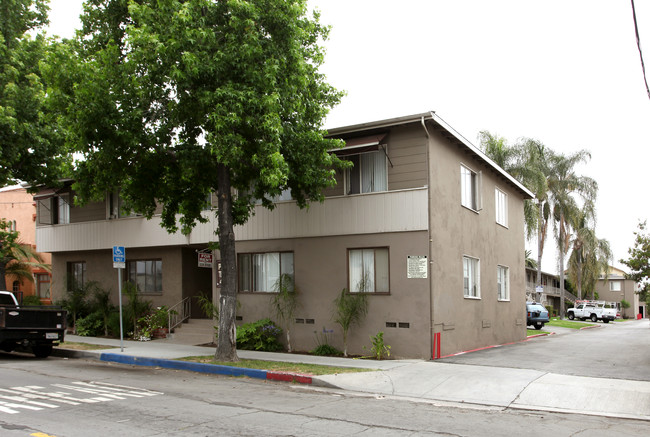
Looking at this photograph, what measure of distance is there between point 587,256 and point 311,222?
1496 inches

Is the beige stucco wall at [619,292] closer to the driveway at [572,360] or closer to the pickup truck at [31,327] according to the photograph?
the driveway at [572,360]

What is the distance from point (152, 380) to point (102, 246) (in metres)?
12.3

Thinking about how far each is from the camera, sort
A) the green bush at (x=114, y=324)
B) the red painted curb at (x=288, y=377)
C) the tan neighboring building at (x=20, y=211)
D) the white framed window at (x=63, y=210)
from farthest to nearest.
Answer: the tan neighboring building at (x=20, y=211), the white framed window at (x=63, y=210), the green bush at (x=114, y=324), the red painted curb at (x=288, y=377)

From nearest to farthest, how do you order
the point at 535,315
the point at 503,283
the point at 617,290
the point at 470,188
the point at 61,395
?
the point at 61,395 < the point at 470,188 < the point at 503,283 < the point at 535,315 < the point at 617,290

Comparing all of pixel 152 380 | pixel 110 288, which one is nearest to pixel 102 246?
pixel 110 288

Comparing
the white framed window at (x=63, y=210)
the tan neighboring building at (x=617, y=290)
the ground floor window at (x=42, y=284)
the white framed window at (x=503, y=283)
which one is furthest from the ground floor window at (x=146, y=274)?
the tan neighboring building at (x=617, y=290)

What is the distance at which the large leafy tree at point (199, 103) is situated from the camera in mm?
12320

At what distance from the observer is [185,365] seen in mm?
13688

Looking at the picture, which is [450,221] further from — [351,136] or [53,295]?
[53,295]

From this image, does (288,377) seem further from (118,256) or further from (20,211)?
(20,211)

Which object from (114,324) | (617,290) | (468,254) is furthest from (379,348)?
(617,290)

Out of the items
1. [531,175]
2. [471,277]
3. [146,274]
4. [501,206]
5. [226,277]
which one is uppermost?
[531,175]

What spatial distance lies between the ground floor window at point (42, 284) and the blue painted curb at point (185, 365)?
21.3 meters

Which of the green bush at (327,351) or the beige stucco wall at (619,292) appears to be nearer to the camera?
the green bush at (327,351)
